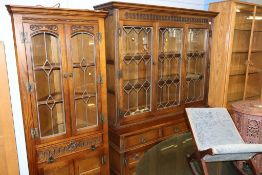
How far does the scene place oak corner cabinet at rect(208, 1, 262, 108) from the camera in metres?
2.86

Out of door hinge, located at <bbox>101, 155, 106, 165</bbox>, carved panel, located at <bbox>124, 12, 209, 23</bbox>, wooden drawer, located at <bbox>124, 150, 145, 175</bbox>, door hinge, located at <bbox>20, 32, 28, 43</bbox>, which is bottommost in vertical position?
wooden drawer, located at <bbox>124, 150, 145, 175</bbox>

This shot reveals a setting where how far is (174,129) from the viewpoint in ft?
8.59

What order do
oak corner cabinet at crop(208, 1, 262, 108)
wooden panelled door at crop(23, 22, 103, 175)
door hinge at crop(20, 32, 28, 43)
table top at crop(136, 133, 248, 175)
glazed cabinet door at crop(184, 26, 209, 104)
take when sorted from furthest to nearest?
oak corner cabinet at crop(208, 1, 262, 108) → glazed cabinet door at crop(184, 26, 209, 104) → wooden panelled door at crop(23, 22, 103, 175) → door hinge at crop(20, 32, 28, 43) → table top at crop(136, 133, 248, 175)

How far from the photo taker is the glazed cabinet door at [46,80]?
1713mm

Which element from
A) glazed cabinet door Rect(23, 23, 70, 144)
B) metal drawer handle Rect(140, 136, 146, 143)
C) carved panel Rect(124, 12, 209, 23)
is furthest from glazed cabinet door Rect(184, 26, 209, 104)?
glazed cabinet door Rect(23, 23, 70, 144)

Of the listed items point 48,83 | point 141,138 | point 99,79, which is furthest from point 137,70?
point 48,83

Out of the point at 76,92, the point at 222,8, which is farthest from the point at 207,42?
the point at 76,92

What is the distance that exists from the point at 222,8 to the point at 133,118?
6.23 ft

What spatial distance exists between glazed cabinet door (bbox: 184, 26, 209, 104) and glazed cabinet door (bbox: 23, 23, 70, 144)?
1.56 meters

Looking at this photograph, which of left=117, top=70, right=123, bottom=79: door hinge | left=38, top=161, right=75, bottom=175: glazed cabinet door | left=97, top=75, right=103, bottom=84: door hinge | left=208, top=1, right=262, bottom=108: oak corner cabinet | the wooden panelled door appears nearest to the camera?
the wooden panelled door

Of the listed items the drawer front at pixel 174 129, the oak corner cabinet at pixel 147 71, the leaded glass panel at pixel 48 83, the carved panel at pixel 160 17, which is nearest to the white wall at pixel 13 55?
the oak corner cabinet at pixel 147 71

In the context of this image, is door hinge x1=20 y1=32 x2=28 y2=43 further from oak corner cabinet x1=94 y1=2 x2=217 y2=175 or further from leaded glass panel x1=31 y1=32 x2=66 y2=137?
oak corner cabinet x1=94 y1=2 x2=217 y2=175

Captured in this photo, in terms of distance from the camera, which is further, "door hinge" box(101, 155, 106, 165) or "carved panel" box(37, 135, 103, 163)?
"door hinge" box(101, 155, 106, 165)

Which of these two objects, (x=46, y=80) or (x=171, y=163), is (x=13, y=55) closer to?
(x=46, y=80)
